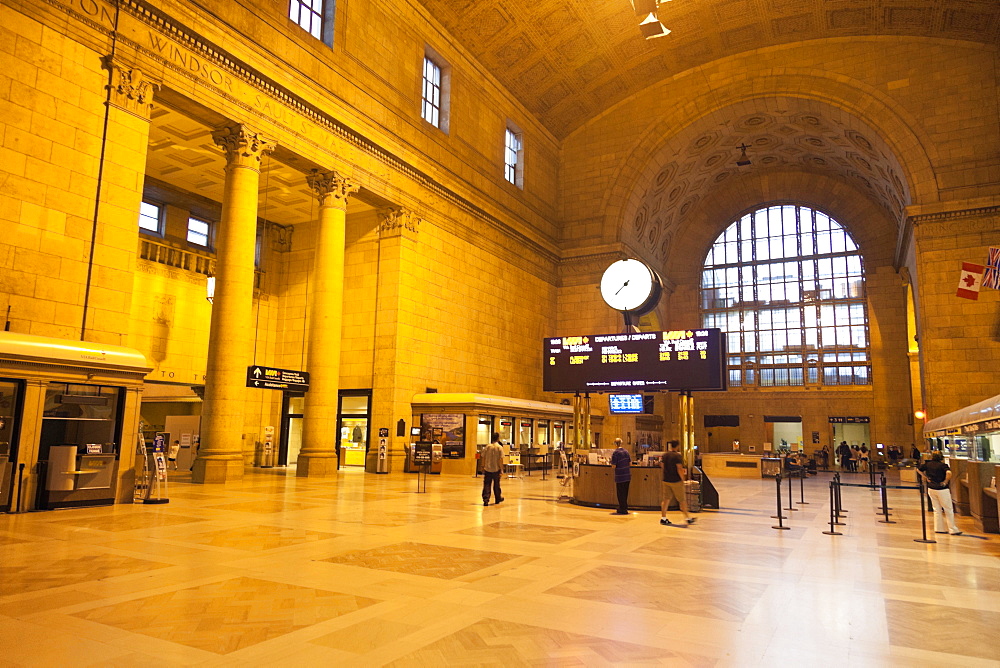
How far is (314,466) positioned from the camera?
69.9 ft

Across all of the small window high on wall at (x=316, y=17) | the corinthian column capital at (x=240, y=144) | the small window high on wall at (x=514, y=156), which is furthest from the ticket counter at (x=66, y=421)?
the small window high on wall at (x=514, y=156)

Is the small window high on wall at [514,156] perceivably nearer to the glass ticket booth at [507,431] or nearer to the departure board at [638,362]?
the glass ticket booth at [507,431]

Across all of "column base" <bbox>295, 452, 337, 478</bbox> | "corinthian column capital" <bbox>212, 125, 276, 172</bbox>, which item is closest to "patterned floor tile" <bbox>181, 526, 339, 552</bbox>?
"column base" <bbox>295, 452, 337, 478</bbox>

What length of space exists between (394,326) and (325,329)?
314cm

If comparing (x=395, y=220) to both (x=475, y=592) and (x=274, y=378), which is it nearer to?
(x=274, y=378)

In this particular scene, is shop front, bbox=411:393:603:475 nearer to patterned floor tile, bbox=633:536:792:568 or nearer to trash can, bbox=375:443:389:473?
trash can, bbox=375:443:389:473

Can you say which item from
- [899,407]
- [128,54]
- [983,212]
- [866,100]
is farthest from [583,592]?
[899,407]

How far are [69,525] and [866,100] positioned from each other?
3393 cm

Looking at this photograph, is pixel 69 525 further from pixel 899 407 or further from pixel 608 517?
pixel 899 407

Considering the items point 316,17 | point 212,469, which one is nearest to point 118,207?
point 212,469

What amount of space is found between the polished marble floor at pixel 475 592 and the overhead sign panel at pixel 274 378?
752 centimetres

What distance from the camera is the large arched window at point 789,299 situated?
139 feet

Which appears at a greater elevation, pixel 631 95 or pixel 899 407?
pixel 631 95

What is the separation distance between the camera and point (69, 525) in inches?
411
